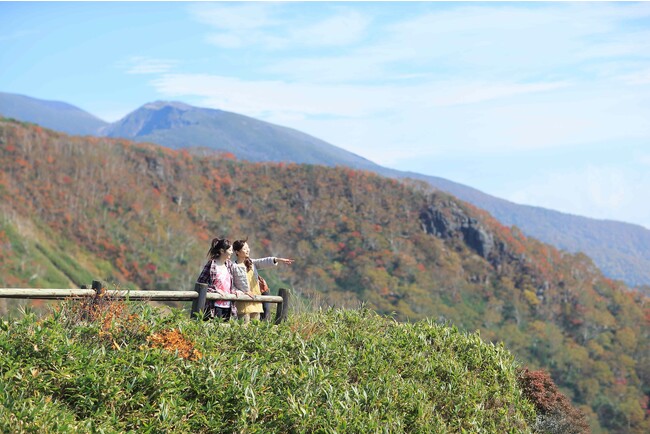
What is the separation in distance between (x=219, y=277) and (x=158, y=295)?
1509 millimetres

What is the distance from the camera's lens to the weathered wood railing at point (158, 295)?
7.62 m

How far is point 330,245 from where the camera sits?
14850cm

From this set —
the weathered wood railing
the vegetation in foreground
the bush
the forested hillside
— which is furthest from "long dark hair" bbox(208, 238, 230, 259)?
the forested hillside

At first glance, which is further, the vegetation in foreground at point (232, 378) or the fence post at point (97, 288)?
the fence post at point (97, 288)

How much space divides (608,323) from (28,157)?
11350 cm

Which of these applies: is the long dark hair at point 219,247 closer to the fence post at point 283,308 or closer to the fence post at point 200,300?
the fence post at point 200,300

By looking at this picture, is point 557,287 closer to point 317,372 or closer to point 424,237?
point 424,237

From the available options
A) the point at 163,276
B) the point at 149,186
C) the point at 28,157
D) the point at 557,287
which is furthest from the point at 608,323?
the point at 28,157

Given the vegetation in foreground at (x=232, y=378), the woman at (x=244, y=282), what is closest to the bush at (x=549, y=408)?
the vegetation in foreground at (x=232, y=378)

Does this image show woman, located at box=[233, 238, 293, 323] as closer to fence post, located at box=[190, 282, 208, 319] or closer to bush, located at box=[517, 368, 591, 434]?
fence post, located at box=[190, 282, 208, 319]

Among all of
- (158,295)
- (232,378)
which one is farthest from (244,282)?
(232,378)

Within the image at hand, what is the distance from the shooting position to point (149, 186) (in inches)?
6014

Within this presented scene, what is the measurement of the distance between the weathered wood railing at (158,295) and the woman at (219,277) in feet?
0.65

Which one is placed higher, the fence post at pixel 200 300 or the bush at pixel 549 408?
the fence post at pixel 200 300
